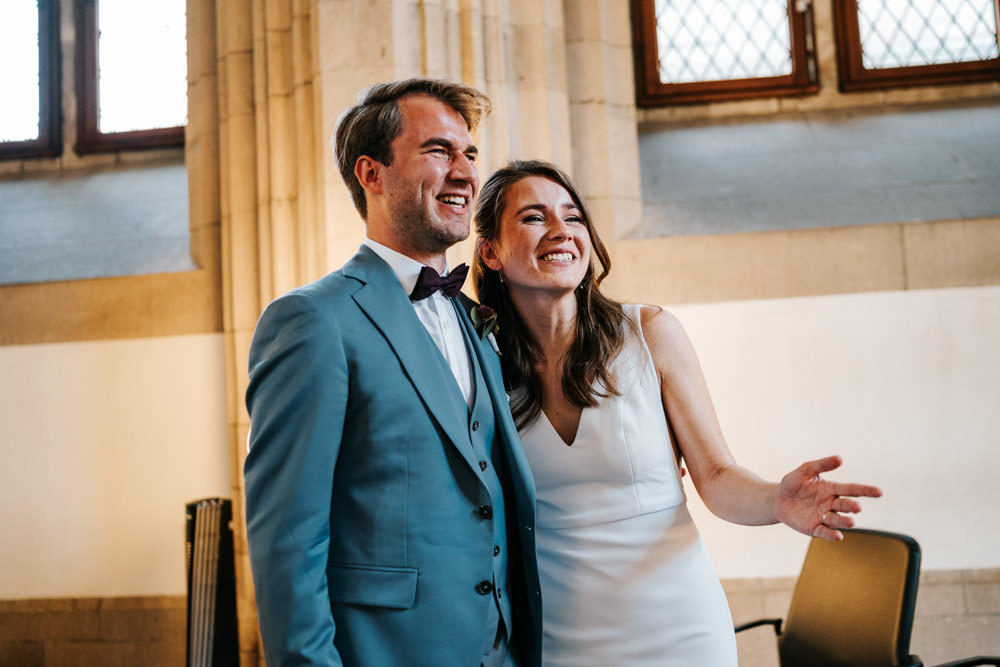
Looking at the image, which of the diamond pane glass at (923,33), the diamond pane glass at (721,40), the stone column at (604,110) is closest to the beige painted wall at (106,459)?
the stone column at (604,110)

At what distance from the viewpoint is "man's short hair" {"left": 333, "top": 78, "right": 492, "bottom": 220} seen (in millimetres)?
1620

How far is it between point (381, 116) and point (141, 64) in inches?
157

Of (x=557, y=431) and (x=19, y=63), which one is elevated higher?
(x=19, y=63)

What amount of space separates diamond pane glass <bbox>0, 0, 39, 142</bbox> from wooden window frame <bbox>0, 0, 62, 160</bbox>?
7 centimetres

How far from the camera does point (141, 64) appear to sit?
4.87m

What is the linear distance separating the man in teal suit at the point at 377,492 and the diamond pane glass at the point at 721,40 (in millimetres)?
3461

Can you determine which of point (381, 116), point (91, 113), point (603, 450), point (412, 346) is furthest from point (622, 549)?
point (91, 113)

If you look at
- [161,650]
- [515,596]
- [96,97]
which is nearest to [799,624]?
[515,596]

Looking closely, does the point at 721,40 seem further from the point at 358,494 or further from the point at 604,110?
the point at 358,494

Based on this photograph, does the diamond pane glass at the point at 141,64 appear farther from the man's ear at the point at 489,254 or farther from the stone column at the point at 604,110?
the man's ear at the point at 489,254

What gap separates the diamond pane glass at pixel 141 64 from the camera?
4.82 m

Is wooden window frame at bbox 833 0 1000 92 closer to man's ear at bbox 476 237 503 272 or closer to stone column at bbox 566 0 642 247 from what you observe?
stone column at bbox 566 0 642 247

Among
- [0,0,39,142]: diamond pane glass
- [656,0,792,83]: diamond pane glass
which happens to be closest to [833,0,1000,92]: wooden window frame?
[656,0,792,83]: diamond pane glass

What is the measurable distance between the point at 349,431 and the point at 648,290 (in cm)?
264
